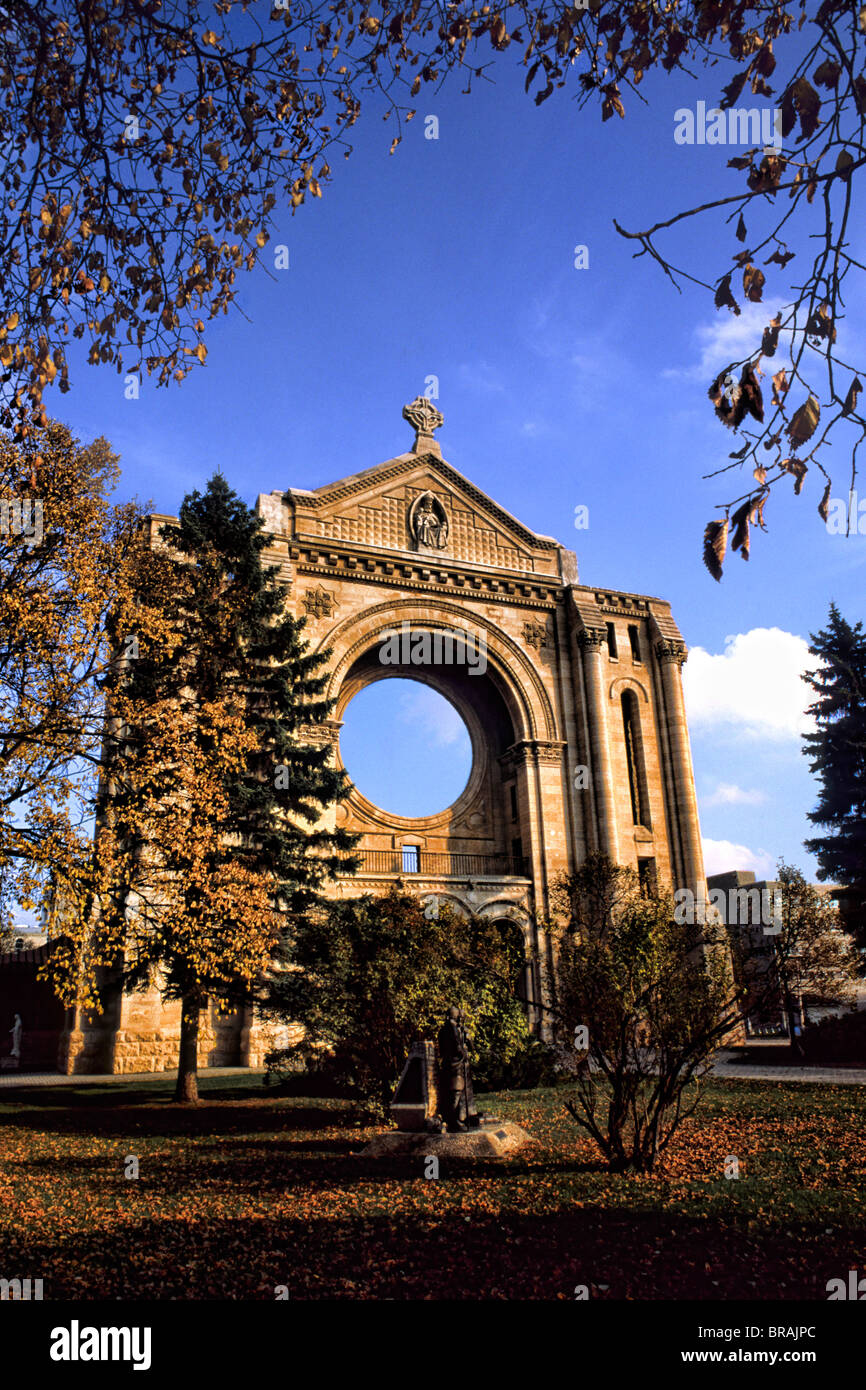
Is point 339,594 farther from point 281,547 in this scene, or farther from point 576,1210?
point 576,1210

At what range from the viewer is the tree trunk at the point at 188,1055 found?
634 inches

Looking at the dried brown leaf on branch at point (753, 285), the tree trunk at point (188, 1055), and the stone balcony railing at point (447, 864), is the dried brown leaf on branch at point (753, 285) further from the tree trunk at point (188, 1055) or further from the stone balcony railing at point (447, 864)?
the stone balcony railing at point (447, 864)

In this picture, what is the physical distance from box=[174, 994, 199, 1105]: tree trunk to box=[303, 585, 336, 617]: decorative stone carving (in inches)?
534

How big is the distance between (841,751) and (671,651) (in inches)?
286

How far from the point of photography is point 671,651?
108ft

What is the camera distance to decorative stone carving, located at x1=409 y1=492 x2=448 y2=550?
29.9 m

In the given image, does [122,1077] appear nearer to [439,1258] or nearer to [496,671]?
[496,671]

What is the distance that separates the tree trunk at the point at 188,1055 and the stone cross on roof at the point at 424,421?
70.8 ft

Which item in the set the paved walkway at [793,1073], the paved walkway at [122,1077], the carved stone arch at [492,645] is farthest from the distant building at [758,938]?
the paved walkway at [122,1077]

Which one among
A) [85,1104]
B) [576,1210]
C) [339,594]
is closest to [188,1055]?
[85,1104]

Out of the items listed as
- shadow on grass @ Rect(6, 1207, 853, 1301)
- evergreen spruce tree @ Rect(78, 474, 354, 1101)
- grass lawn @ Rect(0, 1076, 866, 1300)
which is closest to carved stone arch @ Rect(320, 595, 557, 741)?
evergreen spruce tree @ Rect(78, 474, 354, 1101)

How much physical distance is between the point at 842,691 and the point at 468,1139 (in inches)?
872

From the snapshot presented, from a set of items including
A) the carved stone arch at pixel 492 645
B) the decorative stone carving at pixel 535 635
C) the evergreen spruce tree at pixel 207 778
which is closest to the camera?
the evergreen spruce tree at pixel 207 778
